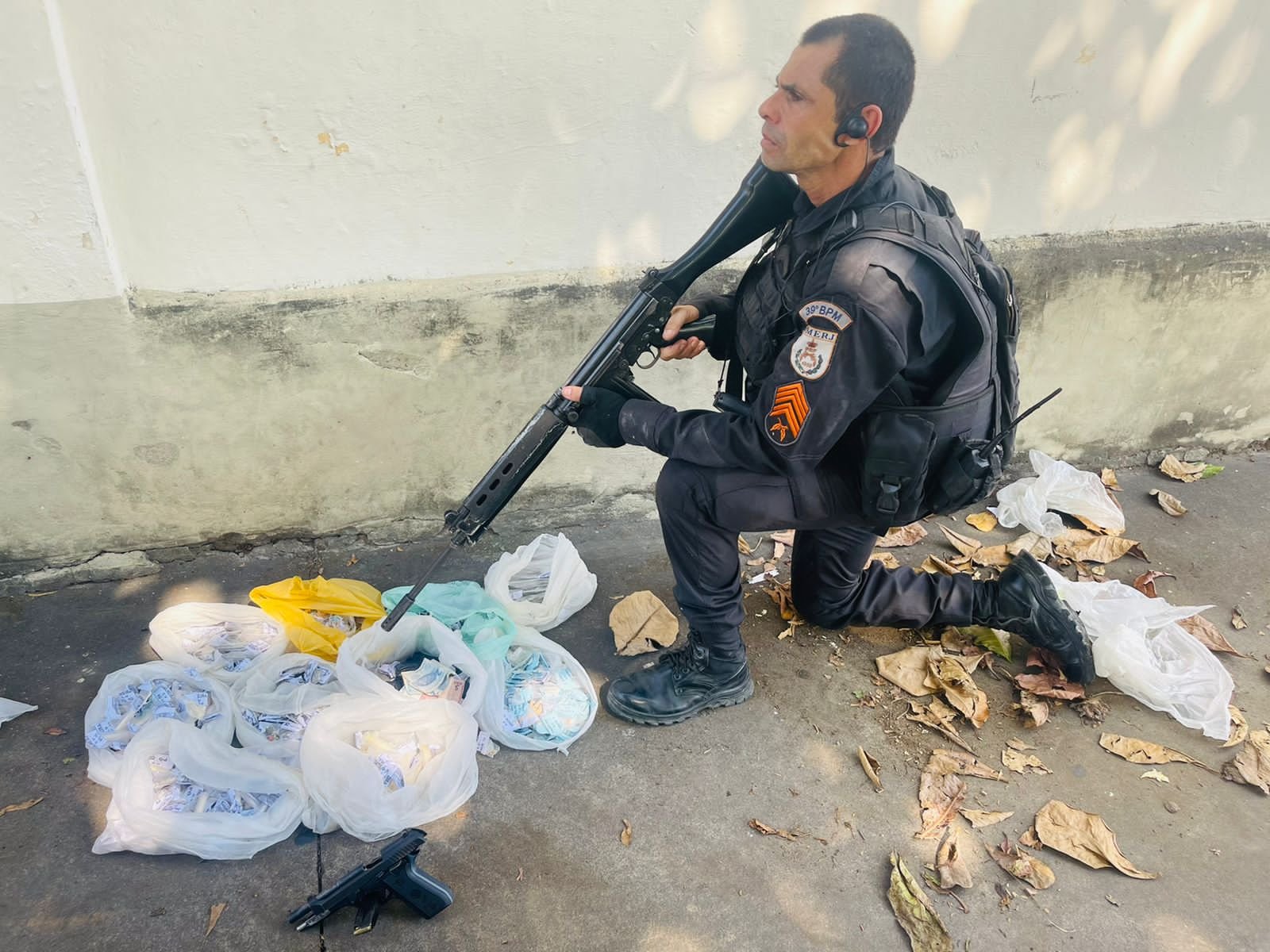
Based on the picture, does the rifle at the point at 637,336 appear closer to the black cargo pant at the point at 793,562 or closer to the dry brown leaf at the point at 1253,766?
the black cargo pant at the point at 793,562

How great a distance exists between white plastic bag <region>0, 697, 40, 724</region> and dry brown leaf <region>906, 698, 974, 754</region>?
96.6 inches

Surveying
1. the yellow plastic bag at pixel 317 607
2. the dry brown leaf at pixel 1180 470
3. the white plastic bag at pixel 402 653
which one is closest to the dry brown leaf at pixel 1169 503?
the dry brown leaf at pixel 1180 470

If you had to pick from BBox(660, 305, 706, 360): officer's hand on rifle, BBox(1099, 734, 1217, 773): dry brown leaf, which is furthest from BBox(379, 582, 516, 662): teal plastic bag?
BBox(1099, 734, 1217, 773): dry brown leaf

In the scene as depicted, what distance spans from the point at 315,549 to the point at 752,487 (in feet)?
5.55

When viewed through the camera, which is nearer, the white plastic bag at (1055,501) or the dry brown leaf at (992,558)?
the dry brown leaf at (992,558)

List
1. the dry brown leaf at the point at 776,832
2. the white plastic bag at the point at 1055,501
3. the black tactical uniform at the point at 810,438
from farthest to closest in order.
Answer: the white plastic bag at the point at 1055,501 < the dry brown leaf at the point at 776,832 < the black tactical uniform at the point at 810,438

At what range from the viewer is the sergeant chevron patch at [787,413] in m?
1.90

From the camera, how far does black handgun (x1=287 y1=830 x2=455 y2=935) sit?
1.76m

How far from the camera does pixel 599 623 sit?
2779 mm

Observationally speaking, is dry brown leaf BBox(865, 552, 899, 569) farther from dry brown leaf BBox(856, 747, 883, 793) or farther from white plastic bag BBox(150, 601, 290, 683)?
white plastic bag BBox(150, 601, 290, 683)

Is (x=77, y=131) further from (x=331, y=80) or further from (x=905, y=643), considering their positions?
(x=905, y=643)

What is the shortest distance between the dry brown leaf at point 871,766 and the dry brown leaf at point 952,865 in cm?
21

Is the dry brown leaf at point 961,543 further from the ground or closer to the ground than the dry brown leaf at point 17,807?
further from the ground

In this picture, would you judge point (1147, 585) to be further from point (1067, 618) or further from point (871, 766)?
point (871, 766)
